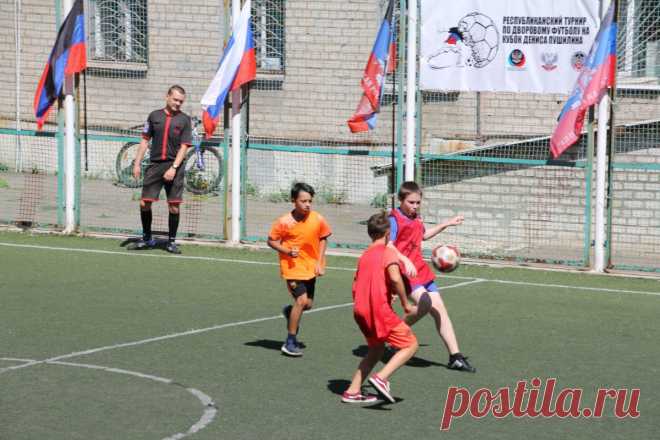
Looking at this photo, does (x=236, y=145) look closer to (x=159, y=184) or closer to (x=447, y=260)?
(x=159, y=184)

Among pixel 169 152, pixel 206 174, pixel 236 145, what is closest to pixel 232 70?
pixel 236 145

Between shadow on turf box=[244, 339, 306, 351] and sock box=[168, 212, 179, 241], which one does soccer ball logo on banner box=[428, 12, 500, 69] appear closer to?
sock box=[168, 212, 179, 241]

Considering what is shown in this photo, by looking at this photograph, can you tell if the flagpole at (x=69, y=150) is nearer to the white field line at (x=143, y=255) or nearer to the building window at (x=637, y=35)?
the white field line at (x=143, y=255)

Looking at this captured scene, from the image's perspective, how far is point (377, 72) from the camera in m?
15.8

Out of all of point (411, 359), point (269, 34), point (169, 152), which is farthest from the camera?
point (269, 34)

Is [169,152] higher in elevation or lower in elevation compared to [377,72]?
lower

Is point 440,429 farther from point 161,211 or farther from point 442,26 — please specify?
point 161,211

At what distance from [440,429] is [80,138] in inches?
445

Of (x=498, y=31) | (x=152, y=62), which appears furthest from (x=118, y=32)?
(x=498, y=31)

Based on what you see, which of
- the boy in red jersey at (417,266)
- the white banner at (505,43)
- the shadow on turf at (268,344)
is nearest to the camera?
the boy in red jersey at (417,266)

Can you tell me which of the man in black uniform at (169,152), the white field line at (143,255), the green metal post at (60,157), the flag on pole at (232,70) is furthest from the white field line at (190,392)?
the green metal post at (60,157)

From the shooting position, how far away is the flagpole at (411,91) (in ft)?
51.4

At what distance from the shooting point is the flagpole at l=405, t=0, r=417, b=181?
617 inches

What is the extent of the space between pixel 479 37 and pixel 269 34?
256 inches
